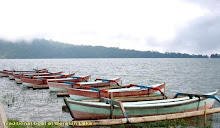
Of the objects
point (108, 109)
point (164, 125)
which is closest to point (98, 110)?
point (108, 109)

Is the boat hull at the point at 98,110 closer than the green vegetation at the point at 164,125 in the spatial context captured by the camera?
No

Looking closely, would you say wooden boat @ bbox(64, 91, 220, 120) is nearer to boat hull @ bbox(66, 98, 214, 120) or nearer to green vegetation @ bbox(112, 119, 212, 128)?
boat hull @ bbox(66, 98, 214, 120)

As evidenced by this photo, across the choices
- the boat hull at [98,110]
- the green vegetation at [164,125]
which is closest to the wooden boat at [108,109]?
the boat hull at [98,110]

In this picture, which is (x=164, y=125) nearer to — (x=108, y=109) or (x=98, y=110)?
(x=108, y=109)

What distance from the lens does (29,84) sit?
27.2m

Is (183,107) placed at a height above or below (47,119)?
above

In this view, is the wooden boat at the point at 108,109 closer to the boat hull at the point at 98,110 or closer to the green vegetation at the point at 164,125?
the boat hull at the point at 98,110

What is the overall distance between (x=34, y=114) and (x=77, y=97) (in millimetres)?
3094

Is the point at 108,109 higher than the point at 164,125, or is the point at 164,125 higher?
the point at 108,109

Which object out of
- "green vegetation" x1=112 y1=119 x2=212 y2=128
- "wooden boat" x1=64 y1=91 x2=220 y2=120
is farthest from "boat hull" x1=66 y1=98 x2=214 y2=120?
"green vegetation" x1=112 y1=119 x2=212 y2=128

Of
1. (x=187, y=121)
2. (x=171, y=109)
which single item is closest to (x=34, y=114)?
(x=171, y=109)

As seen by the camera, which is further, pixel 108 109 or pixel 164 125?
pixel 108 109

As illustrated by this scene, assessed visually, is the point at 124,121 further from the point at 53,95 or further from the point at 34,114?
the point at 53,95

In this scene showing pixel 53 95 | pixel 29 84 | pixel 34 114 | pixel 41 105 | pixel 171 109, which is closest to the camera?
pixel 171 109
